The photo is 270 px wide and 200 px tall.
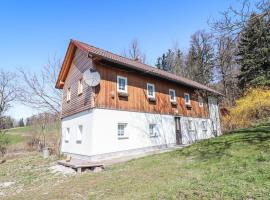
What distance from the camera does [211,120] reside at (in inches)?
895

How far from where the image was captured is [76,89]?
1513cm

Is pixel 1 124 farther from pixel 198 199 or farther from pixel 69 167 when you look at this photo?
pixel 198 199

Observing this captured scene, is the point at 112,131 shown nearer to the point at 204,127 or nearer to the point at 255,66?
the point at 204,127

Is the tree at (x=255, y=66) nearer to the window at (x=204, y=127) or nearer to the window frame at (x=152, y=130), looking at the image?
the window at (x=204, y=127)

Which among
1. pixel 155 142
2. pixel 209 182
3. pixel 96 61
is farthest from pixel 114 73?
pixel 209 182

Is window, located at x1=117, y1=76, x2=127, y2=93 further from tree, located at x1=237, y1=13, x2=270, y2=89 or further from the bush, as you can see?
the bush

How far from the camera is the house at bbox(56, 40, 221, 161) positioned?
12.3m

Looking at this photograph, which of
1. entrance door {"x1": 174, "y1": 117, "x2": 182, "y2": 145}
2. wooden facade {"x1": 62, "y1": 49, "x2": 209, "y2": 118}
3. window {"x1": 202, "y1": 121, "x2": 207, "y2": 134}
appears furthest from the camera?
window {"x1": 202, "y1": 121, "x2": 207, "y2": 134}

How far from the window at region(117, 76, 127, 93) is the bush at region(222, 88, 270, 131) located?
12.5m

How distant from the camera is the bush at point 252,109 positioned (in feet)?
62.5

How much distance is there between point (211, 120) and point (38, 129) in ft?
78.6

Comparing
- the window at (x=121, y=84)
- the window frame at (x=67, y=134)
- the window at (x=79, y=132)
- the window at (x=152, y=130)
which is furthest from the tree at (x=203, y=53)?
the window frame at (x=67, y=134)

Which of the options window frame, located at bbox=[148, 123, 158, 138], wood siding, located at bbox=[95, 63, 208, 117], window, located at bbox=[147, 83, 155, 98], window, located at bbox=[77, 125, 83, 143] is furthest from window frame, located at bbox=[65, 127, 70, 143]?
window, located at bbox=[147, 83, 155, 98]

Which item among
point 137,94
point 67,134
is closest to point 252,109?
point 137,94
